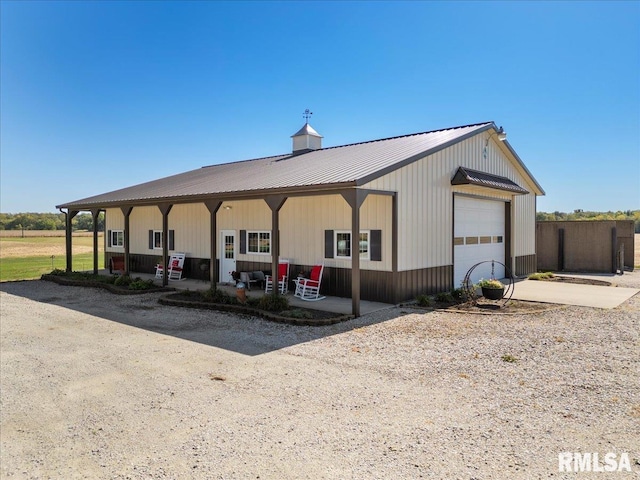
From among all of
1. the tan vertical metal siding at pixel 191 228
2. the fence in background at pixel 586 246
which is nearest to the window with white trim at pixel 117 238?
the tan vertical metal siding at pixel 191 228

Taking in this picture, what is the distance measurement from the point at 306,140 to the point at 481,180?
7036 millimetres

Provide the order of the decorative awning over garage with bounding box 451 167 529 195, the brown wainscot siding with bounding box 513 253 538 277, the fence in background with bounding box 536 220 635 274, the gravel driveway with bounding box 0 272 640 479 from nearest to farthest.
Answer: the gravel driveway with bounding box 0 272 640 479
the decorative awning over garage with bounding box 451 167 529 195
the brown wainscot siding with bounding box 513 253 538 277
the fence in background with bounding box 536 220 635 274

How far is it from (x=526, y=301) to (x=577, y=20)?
7358 millimetres

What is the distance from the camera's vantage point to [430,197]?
10.5m

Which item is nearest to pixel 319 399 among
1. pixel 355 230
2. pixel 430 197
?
pixel 355 230

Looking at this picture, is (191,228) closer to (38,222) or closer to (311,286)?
(311,286)

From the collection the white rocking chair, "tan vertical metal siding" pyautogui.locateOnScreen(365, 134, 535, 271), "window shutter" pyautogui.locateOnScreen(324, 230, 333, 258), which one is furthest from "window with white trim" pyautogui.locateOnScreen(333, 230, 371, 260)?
"tan vertical metal siding" pyautogui.locateOnScreen(365, 134, 535, 271)

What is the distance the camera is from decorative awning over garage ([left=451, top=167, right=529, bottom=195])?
437 inches

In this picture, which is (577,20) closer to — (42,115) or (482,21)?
(482,21)

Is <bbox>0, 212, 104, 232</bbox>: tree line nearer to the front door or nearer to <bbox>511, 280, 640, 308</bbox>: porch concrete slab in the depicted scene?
the front door

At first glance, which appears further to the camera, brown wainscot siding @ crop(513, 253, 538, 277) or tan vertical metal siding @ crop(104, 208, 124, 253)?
tan vertical metal siding @ crop(104, 208, 124, 253)

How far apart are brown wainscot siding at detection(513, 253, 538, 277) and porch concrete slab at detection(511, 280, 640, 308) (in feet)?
5.49

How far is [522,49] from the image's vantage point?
12.3 m

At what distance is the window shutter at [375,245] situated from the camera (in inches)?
386
